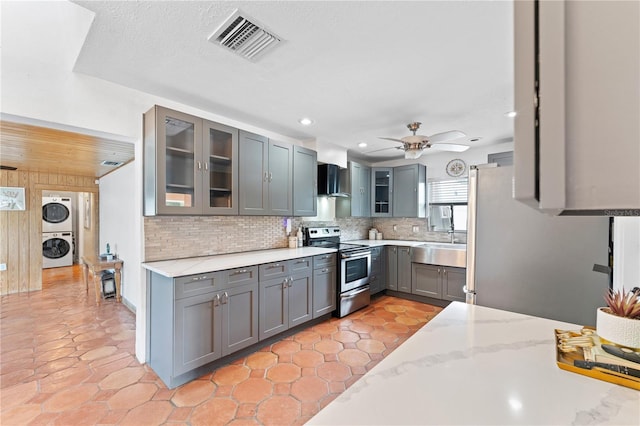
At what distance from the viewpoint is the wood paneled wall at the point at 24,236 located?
4.79m

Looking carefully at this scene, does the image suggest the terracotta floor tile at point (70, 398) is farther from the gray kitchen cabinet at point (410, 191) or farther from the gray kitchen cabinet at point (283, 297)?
the gray kitchen cabinet at point (410, 191)

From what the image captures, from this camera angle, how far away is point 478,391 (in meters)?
0.80

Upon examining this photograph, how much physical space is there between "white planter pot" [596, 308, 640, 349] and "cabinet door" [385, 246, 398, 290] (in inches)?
141

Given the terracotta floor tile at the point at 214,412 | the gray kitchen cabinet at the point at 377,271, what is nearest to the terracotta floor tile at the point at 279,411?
the terracotta floor tile at the point at 214,412

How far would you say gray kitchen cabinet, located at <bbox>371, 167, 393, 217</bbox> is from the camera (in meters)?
5.02

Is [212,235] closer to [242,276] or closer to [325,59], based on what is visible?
[242,276]

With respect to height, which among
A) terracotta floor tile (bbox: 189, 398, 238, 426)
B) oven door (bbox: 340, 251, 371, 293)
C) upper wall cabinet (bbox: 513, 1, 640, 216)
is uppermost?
upper wall cabinet (bbox: 513, 1, 640, 216)

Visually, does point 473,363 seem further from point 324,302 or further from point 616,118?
point 324,302

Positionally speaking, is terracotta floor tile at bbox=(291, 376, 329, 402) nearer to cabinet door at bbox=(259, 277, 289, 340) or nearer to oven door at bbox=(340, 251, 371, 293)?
cabinet door at bbox=(259, 277, 289, 340)

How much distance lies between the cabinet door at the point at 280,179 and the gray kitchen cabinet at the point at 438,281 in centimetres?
223

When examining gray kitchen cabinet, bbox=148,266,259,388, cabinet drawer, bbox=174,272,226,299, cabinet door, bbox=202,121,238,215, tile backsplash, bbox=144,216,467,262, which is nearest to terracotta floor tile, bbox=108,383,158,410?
gray kitchen cabinet, bbox=148,266,259,388

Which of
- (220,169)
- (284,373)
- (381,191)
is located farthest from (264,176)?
(381,191)

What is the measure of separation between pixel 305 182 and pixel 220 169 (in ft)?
4.04

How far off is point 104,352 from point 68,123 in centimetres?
217
